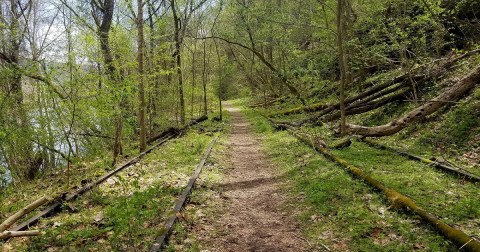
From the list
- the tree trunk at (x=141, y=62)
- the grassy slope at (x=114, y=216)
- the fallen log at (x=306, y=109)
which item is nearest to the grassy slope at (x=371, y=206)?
the grassy slope at (x=114, y=216)

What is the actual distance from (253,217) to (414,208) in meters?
2.55

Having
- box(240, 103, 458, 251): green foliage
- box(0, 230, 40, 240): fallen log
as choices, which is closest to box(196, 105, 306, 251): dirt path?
box(240, 103, 458, 251): green foliage

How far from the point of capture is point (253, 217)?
19.4ft

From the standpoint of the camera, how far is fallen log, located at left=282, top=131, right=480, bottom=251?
12.5ft

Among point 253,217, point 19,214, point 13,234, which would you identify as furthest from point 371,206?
point 19,214

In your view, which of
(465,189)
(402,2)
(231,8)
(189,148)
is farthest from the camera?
(231,8)

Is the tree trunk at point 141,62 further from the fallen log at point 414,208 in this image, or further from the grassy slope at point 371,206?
the fallen log at point 414,208

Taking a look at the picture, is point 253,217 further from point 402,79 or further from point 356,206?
point 402,79

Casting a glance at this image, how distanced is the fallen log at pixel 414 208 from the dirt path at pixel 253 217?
1607 mm

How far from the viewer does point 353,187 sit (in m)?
6.40

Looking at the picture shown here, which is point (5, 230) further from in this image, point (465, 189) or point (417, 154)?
point (417, 154)

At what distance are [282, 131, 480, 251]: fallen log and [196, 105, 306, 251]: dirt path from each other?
5.27 feet

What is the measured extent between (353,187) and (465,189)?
182 cm

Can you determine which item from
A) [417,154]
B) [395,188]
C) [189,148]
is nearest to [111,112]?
[189,148]
